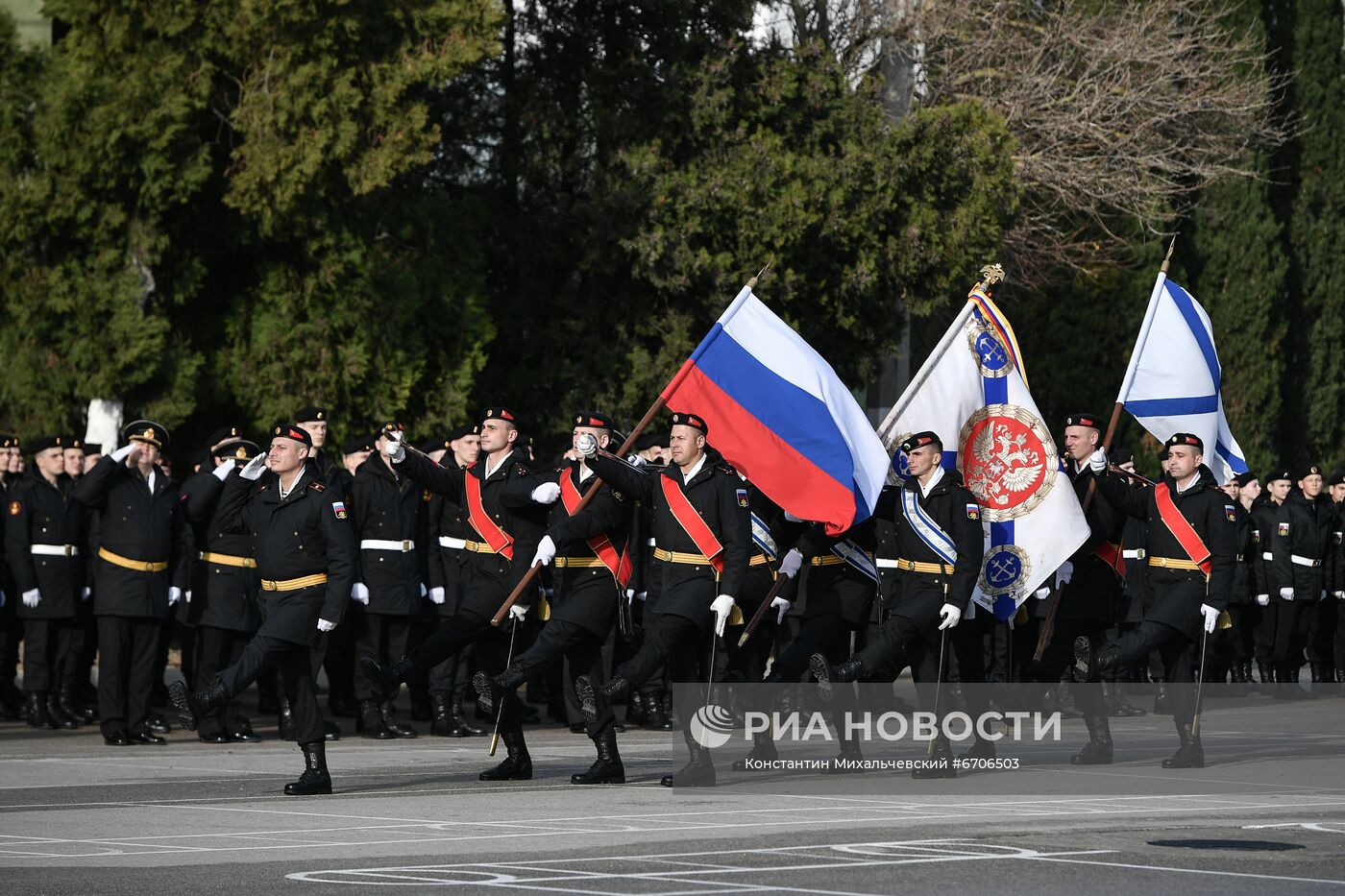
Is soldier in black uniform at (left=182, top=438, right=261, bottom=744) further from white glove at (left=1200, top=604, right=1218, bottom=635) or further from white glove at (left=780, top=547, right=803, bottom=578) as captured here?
white glove at (left=1200, top=604, right=1218, bottom=635)

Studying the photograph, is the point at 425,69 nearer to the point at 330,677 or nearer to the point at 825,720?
the point at 330,677

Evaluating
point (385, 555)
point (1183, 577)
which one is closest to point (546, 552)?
point (1183, 577)

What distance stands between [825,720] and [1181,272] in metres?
20.6

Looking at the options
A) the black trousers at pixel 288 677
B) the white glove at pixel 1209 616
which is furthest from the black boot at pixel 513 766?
the white glove at pixel 1209 616

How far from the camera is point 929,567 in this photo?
11.5m

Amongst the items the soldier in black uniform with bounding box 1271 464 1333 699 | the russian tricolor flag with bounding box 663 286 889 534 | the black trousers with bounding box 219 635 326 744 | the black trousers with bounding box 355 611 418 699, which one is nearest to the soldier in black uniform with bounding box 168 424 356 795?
the black trousers with bounding box 219 635 326 744

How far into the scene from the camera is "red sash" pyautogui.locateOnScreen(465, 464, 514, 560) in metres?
11.6

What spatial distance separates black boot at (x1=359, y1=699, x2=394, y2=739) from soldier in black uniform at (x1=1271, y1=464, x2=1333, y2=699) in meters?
Answer: 9.39

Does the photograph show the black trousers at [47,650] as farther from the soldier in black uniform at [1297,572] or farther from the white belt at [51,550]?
the soldier in black uniform at [1297,572]

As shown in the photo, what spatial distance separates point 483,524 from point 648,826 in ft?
9.84

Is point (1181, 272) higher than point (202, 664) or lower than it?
higher

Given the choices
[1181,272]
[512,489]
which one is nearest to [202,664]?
[512,489]

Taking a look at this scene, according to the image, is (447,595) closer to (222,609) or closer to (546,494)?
(222,609)

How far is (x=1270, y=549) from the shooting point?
20.2 meters
